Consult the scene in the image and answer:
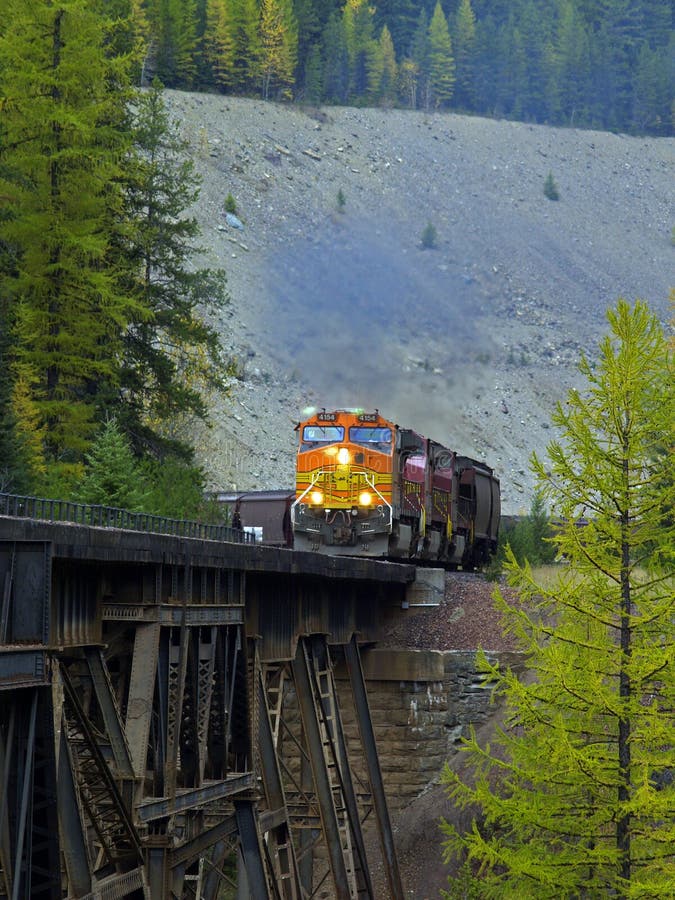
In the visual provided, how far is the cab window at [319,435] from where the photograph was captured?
3303 centimetres

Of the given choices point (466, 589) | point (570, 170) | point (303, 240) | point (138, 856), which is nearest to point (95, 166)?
point (466, 589)

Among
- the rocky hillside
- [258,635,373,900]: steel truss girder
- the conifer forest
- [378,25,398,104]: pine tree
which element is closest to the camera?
[258,635,373,900]: steel truss girder

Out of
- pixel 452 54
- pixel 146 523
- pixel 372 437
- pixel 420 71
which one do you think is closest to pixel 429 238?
pixel 420 71

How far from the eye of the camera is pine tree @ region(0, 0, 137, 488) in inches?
1531

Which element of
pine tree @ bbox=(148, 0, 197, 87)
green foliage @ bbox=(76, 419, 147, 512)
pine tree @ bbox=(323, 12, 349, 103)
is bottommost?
green foliage @ bbox=(76, 419, 147, 512)

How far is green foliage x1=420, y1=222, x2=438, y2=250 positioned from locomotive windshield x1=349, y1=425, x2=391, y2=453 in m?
99.6

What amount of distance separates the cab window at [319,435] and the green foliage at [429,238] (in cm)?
9888

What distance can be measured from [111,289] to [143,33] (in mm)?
88416

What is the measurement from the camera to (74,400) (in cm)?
4109

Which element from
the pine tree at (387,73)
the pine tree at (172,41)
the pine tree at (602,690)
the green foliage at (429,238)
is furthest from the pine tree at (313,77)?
the pine tree at (602,690)

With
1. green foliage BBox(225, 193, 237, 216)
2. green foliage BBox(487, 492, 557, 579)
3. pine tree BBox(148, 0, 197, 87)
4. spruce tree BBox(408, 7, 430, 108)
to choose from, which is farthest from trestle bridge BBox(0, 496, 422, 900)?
spruce tree BBox(408, 7, 430, 108)

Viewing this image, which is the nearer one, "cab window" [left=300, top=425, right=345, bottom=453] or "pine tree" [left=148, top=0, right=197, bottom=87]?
"cab window" [left=300, top=425, right=345, bottom=453]

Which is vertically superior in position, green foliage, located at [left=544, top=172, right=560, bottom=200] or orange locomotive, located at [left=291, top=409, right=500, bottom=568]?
green foliage, located at [left=544, top=172, right=560, bottom=200]

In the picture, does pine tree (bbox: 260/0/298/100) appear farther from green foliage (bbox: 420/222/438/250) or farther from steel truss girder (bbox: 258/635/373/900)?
steel truss girder (bbox: 258/635/373/900)
